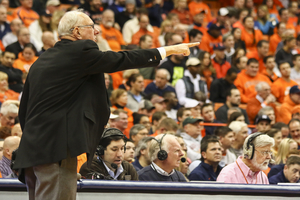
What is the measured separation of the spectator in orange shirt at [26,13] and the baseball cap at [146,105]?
10.7ft

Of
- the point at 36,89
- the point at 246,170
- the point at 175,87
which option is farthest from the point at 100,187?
the point at 175,87

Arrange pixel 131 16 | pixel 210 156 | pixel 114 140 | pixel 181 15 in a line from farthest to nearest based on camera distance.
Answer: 1. pixel 181 15
2. pixel 131 16
3. pixel 210 156
4. pixel 114 140

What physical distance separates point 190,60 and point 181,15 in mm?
3178

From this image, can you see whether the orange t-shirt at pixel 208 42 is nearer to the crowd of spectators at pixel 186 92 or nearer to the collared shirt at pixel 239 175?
the crowd of spectators at pixel 186 92

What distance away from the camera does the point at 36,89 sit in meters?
2.28

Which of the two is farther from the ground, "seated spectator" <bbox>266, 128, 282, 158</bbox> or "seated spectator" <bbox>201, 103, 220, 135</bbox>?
"seated spectator" <bbox>201, 103, 220, 135</bbox>

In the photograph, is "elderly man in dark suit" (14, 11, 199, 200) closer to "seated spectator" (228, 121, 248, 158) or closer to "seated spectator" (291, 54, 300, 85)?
"seated spectator" (228, 121, 248, 158)

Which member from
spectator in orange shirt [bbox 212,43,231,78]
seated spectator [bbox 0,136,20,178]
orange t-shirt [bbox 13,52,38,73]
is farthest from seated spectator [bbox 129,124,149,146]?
spectator in orange shirt [bbox 212,43,231,78]

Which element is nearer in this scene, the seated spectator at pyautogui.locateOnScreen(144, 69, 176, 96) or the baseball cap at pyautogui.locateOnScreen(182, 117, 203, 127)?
the baseball cap at pyautogui.locateOnScreen(182, 117, 203, 127)

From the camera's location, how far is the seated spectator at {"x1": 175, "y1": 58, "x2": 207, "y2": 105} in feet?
25.3

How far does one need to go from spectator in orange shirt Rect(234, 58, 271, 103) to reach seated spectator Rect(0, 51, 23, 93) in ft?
13.0

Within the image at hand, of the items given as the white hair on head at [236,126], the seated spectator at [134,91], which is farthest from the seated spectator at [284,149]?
the seated spectator at [134,91]

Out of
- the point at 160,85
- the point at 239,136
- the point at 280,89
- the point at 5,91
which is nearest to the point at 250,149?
the point at 239,136

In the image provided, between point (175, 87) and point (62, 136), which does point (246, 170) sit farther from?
point (175, 87)
